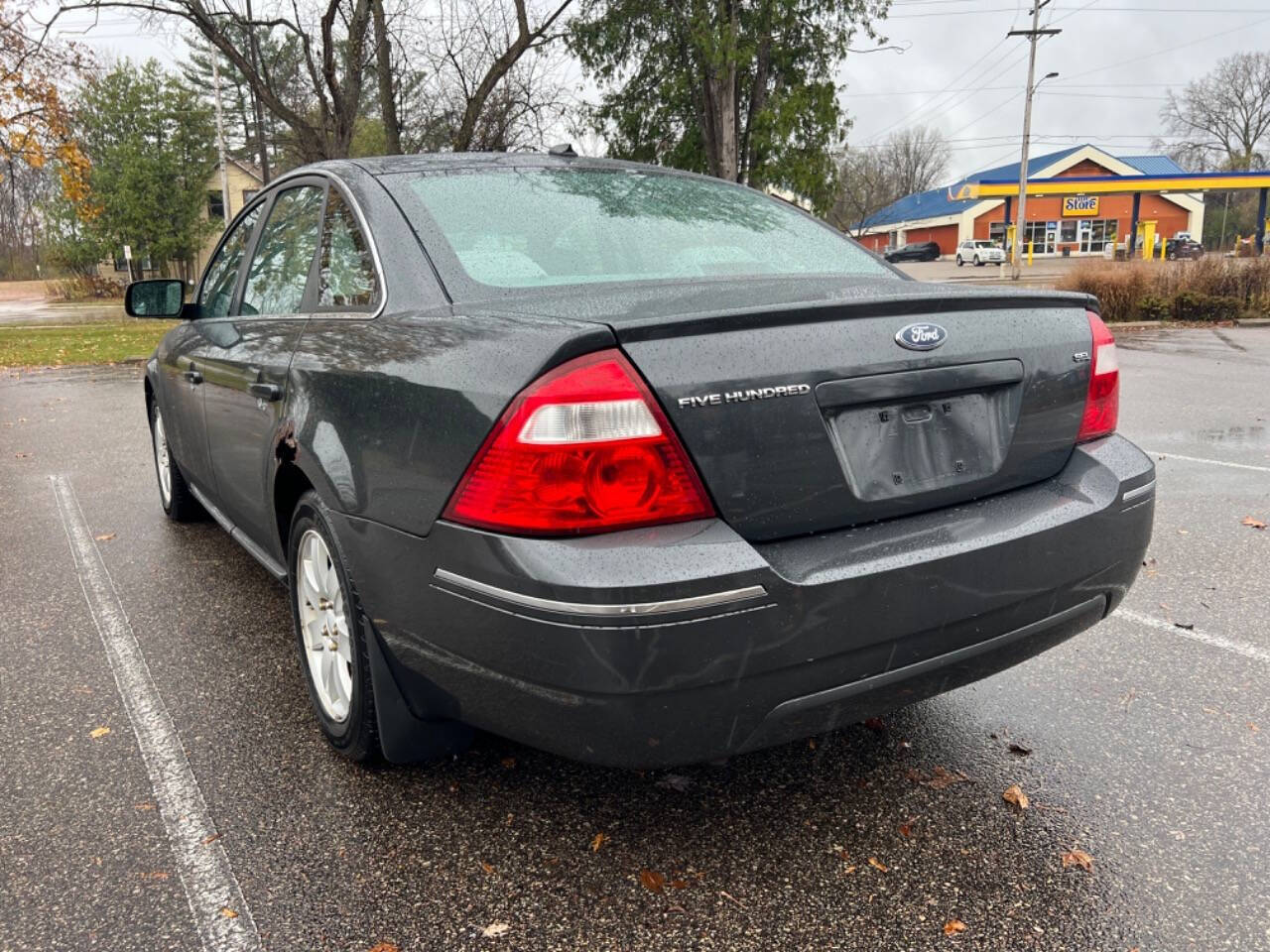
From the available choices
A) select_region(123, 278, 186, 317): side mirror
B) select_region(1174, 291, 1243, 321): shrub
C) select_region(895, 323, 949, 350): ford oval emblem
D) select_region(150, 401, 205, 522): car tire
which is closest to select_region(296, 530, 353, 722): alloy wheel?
select_region(895, 323, 949, 350): ford oval emblem

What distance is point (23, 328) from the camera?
2508 cm

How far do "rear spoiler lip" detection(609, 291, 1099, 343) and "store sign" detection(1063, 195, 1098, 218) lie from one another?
229ft

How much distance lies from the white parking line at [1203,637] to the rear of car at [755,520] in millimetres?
1296

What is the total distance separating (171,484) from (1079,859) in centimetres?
465

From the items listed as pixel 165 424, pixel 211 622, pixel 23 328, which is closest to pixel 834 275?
pixel 211 622

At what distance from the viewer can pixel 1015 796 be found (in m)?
2.52

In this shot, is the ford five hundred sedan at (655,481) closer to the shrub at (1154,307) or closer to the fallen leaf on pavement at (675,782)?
the fallen leaf on pavement at (675,782)

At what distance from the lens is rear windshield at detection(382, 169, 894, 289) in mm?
2588

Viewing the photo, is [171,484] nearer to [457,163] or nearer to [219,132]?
[457,163]

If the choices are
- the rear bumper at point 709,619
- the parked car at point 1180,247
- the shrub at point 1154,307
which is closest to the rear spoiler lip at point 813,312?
the rear bumper at point 709,619

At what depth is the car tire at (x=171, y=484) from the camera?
16.8ft

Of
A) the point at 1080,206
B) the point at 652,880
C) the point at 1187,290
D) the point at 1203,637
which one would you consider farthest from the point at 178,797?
the point at 1080,206

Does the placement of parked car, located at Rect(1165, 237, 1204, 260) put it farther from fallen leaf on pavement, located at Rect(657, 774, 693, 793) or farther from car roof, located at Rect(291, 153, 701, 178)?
fallen leaf on pavement, located at Rect(657, 774, 693, 793)

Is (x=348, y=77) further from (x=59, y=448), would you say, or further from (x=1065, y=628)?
(x=1065, y=628)
